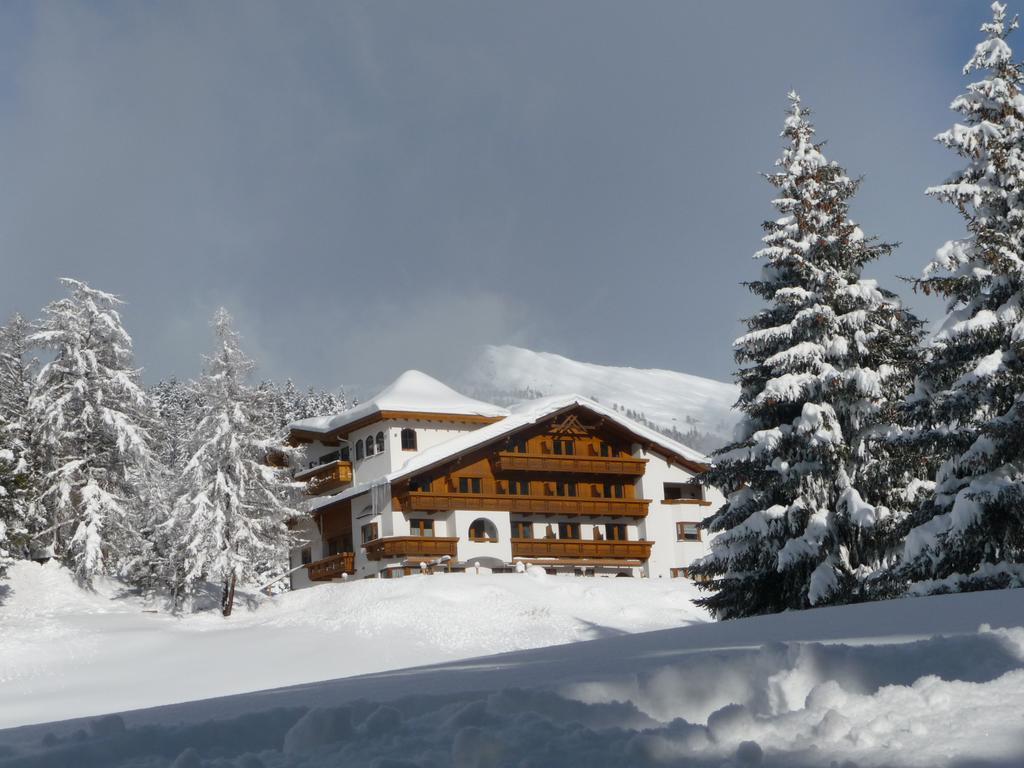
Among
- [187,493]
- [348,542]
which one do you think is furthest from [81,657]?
[348,542]

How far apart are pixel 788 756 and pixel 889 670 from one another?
1.66 meters

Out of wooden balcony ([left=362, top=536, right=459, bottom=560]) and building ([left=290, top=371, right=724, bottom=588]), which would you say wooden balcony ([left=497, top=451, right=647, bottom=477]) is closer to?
building ([left=290, top=371, right=724, bottom=588])

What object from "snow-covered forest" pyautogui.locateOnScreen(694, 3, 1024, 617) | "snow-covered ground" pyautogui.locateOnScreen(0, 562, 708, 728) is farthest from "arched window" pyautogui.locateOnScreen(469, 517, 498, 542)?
"snow-covered forest" pyautogui.locateOnScreen(694, 3, 1024, 617)

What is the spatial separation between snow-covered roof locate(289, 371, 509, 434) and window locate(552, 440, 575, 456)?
3.02m

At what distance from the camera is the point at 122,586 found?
43.4 meters

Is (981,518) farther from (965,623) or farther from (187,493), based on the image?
(187,493)

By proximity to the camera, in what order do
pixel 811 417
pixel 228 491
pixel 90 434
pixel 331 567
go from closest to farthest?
pixel 811 417 → pixel 228 491 → pixel 90 434 → pixel 331 567

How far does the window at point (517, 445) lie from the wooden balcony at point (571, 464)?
32 cm

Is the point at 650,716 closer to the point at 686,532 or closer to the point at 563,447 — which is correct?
the point at 563,447

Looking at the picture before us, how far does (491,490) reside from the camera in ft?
162

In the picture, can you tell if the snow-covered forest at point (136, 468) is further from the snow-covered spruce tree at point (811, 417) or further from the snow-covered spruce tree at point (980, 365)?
the snow-covered spruce tree at point (980, 365)

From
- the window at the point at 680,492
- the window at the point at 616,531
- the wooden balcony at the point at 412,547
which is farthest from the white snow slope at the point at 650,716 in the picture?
the window at the point at 680,492

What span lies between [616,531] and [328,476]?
14.9 meters

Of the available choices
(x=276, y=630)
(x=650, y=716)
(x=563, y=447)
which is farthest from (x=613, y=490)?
(x=650, y=716)
